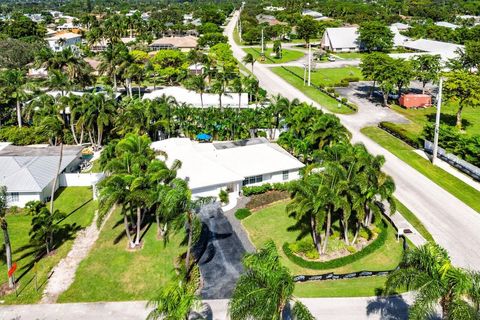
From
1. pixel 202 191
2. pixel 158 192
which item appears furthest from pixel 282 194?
pixel 158 192

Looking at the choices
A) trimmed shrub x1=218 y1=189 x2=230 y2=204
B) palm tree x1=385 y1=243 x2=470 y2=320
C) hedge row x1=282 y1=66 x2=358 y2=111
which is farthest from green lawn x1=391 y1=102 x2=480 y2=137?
palm tree x1=385 y1=243 x2=470 y2=320

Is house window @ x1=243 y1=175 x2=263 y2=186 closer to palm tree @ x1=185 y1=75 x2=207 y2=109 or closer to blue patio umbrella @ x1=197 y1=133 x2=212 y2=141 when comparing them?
blue patio umbrella @ x1=197 y1=133 x2=212 y2=141

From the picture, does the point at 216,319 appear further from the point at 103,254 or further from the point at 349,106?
the point at 349,106

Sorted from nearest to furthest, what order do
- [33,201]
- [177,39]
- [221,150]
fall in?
[33,201], [221,150], [177,39]

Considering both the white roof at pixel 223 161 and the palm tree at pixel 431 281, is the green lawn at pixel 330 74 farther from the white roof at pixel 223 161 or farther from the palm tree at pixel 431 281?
the palm tree at pixel 431 281

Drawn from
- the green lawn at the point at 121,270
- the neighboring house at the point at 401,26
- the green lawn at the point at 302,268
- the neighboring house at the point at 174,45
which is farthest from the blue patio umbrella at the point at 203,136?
the neighboring house at the point at 401,26
